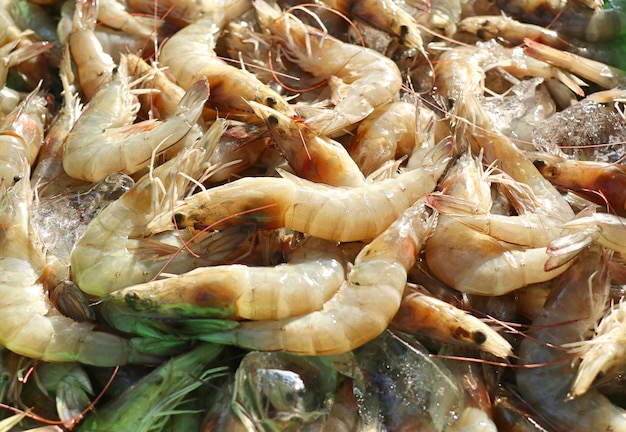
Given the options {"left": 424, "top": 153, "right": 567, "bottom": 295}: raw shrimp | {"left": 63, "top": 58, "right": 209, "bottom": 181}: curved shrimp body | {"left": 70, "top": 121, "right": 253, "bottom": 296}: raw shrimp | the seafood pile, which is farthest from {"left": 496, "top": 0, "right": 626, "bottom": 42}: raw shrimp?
{"left": 70, "top": 121, "right": 253, "bottom": 296}: raw shrimp

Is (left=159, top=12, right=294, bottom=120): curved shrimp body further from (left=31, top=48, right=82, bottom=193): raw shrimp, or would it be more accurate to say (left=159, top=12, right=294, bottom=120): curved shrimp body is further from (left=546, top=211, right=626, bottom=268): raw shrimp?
(left=546, top=211, right=626, bottom=268): raw shrimp

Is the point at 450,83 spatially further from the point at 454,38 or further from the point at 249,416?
the point at 249,416

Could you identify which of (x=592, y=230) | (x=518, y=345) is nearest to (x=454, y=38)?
(x=592, y=230)

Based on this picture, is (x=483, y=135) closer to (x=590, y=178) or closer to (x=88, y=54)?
(x=590, y=178)

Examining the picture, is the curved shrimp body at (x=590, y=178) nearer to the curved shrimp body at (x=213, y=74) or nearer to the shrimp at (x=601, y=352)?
the shrimp at (x=601, y=352)

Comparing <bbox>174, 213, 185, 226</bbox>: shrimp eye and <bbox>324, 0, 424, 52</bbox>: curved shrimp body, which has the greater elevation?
<bbox>324, 0, 424, 52</bbox>: curved shrimp body
